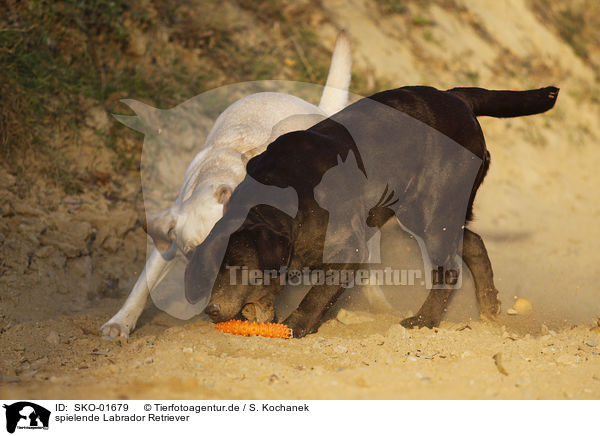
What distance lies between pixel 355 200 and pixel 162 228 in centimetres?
137

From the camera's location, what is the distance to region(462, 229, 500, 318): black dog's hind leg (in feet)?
15.5

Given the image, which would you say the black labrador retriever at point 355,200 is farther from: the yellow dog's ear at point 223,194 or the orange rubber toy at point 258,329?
the yellow dog's ear at point 223,194

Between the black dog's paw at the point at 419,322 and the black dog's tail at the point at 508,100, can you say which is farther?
the black dog's tail at the point at 508,100

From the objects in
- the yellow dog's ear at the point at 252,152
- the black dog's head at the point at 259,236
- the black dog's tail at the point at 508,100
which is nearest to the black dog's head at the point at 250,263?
the black dog's head at the point at 259,236

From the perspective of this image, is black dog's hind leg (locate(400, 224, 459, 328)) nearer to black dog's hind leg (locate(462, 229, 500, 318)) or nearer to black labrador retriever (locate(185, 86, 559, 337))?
black labrador retriever (locate(185, 86, 559, 337))

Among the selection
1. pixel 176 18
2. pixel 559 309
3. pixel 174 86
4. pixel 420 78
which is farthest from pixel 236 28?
pixel 559 309

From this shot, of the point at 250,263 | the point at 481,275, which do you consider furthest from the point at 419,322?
the point at 250,263

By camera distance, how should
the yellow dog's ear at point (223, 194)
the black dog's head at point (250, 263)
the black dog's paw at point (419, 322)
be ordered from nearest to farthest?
the black dog's head at point (250, 263)
the yellow dog's ear at point (223, 194)
the black dog's paw at point (419, 322)

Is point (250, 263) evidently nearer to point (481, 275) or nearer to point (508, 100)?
point (481, 275)

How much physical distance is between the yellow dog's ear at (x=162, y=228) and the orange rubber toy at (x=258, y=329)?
830 millimetres

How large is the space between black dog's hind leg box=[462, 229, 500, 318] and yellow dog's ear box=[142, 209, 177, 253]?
7.09 ft

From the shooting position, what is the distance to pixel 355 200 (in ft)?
13.3

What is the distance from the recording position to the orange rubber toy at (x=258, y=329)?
390cm

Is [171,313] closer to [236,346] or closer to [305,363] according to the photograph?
[236,346]
